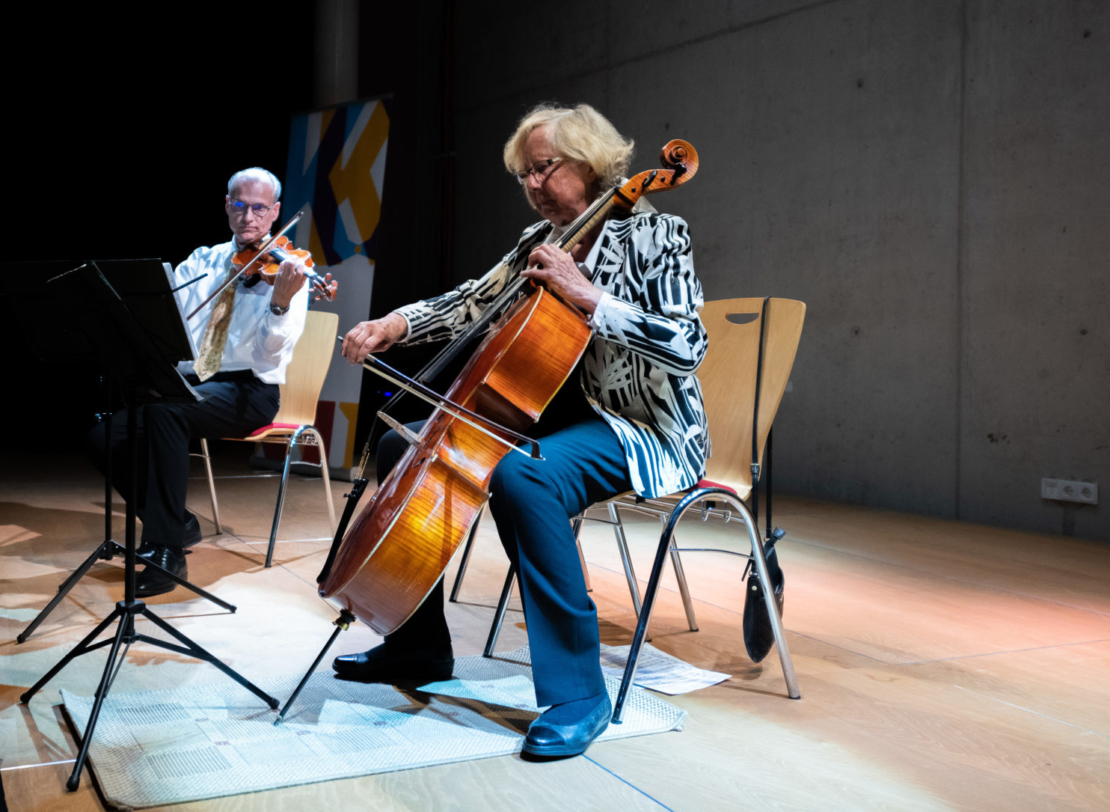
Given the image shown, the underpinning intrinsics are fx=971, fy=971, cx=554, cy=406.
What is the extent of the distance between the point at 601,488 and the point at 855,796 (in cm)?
61

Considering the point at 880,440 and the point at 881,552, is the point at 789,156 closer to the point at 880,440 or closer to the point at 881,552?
the point at 880,440

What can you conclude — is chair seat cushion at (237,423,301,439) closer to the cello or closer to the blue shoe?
the cello

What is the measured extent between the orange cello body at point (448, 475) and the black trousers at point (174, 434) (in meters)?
1.26

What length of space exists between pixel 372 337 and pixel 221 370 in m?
1.34

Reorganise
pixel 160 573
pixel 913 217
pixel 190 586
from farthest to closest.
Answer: pixel 913 217 → pixel 160 573 → pixel 190 586

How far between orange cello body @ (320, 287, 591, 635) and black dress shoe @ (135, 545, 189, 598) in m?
1.13

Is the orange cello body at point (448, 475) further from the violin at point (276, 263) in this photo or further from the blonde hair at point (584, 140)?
the violin at point (276, 263)

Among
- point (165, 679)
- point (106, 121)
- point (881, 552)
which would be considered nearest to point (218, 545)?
point (165, 679)

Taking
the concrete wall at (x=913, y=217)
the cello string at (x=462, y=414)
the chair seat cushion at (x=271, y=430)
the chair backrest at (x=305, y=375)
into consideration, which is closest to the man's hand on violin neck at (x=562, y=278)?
the cello string at (x=462, y=414)

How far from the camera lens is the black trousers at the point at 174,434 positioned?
2.69 metres

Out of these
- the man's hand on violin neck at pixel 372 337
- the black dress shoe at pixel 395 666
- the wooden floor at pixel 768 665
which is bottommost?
the wooden floor at pixel 768 665

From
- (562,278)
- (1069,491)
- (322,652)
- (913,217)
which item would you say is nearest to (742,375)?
(562,278)

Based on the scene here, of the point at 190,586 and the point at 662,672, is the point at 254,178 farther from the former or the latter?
the point at 662,672

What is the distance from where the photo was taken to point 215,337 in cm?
296
